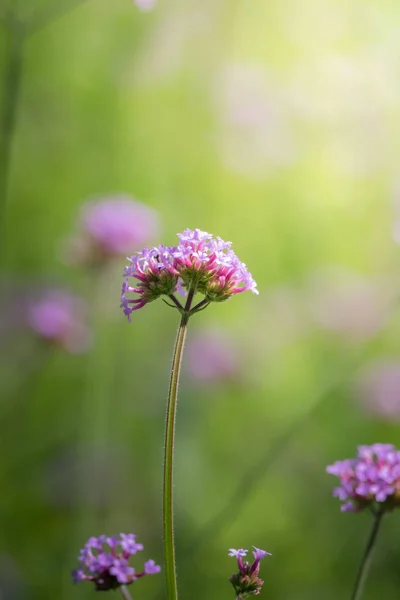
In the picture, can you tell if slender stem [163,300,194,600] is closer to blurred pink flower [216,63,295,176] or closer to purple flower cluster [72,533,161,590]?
purple flower cluster [72,533,161,590]

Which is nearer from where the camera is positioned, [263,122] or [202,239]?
[202,239]

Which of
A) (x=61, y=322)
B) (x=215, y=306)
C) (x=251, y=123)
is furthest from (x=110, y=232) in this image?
(x=251, y=123)

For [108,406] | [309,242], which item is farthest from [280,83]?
[108,406]

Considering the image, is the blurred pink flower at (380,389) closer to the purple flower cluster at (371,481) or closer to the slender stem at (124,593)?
the purple flower cluster at (371,481)

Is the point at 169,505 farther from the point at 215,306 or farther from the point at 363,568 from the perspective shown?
the point at 215,306

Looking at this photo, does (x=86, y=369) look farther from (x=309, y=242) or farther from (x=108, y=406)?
(x=309, y=242)

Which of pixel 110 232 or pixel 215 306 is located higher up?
pixel 215 306
